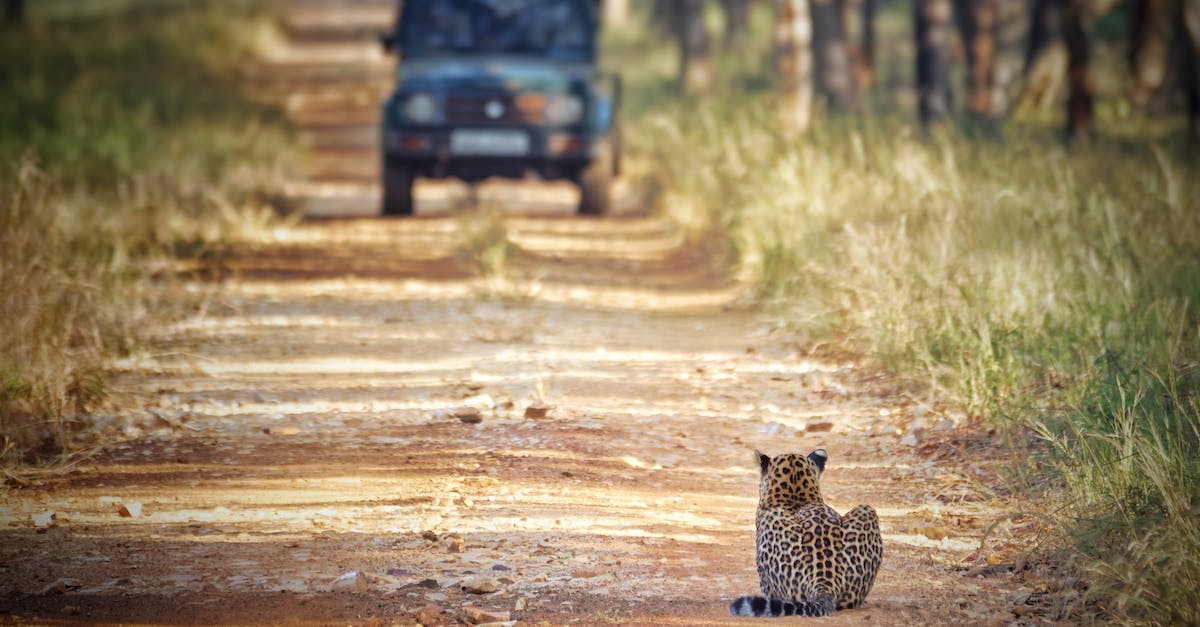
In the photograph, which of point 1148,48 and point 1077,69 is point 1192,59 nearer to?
point 1077,69

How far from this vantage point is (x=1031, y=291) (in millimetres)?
7543

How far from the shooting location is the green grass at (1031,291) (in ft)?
15.8

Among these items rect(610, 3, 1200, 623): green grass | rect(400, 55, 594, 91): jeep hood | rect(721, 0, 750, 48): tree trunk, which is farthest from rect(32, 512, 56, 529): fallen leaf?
rect(721, 0, 750, 48): tree trunk

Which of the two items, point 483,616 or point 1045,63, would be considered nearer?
point 483,616

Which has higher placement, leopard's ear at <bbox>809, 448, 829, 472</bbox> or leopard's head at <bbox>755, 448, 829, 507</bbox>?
leopard's ear at <bbox>809, 448, 829, 472</bbox>

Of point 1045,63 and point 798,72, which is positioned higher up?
point 798,72

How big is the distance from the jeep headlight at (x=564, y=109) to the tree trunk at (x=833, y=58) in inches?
178

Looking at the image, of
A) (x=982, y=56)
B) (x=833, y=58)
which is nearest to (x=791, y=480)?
(x=833, y=58)

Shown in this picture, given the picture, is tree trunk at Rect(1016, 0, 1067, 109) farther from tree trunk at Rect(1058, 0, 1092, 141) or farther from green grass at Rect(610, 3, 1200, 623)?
green grass at Rect(610, 3, 1200, 623)

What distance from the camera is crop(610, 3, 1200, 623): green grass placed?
4.80 metres

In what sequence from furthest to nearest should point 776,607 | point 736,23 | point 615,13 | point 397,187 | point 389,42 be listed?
1. point 615,13
2. point 736,23
3. point 397,187
4. point 389,42
5. point 776,607

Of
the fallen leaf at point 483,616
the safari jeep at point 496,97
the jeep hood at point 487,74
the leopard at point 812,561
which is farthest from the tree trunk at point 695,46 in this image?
the fallen leaf at point 483,616

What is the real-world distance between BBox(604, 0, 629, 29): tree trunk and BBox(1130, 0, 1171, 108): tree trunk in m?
23.2

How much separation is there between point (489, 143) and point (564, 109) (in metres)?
0.82
